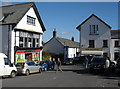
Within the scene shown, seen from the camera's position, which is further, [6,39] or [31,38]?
[31,38]

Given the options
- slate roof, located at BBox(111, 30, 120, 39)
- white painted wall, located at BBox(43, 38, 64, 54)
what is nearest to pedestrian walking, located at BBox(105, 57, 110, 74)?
slate roof, located at BBox(111, 30, 120, 39)

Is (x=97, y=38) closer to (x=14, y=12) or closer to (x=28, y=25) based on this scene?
(x=28, y=25)

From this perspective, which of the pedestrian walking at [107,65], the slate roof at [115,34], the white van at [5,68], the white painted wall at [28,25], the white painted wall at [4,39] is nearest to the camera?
the white van at [5,68]

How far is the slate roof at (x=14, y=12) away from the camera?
28.3m

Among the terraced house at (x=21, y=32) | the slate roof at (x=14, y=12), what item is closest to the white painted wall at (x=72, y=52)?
the terraced house at (x=21, y=32)

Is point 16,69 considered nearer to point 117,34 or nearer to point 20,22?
point 20,22

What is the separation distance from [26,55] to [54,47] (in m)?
25.5

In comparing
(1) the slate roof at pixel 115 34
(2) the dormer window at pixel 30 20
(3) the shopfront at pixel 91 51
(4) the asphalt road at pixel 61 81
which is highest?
(2) the dormer window at pixel 30 20

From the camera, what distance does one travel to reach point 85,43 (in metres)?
41.0

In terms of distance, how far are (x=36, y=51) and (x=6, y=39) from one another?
211 inches

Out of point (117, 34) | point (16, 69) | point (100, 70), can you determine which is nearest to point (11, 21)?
point (16, 69)

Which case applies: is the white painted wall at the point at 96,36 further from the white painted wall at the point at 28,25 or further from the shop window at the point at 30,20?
the shop window at the point at 30,20

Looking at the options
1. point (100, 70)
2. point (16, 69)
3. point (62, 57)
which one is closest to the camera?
point (16, 69)

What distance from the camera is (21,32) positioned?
29.2m
